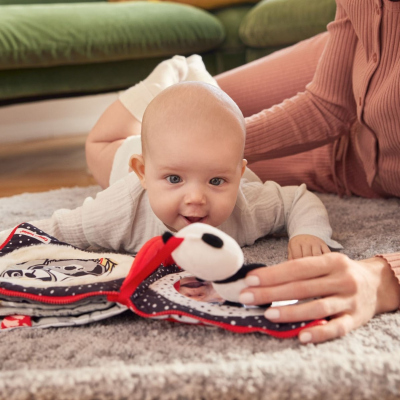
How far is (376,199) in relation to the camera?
1.27 meters

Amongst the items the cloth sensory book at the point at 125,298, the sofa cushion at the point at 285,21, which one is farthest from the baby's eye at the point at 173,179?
the sofa cushion at the point at 285,21

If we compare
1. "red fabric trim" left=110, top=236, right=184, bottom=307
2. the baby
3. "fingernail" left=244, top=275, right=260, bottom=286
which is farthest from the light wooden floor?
"fingernail" left=244, top=275, right=260, bottom=286

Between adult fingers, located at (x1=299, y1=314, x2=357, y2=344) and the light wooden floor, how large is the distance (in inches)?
50.8

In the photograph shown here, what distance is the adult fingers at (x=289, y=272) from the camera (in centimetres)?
60

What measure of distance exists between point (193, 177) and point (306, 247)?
0.79 ft

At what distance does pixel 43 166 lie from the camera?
7.19 feet

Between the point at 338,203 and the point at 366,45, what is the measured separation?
1.30 ft

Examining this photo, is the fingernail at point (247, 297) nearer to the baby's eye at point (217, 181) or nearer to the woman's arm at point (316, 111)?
the baby's eye at point (217, 181)

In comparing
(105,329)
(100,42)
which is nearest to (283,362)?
(105,329)

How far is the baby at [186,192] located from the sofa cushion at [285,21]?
1.13 meters

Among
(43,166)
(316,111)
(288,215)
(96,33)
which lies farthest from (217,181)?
(43,166)

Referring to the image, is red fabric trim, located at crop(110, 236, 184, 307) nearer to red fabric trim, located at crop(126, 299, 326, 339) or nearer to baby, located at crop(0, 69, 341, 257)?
red fabric trim, located at crop(126, 299, 326, 339)

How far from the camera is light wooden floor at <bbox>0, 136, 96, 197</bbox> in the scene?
5.88ft

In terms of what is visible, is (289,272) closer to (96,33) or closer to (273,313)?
(273,313)
